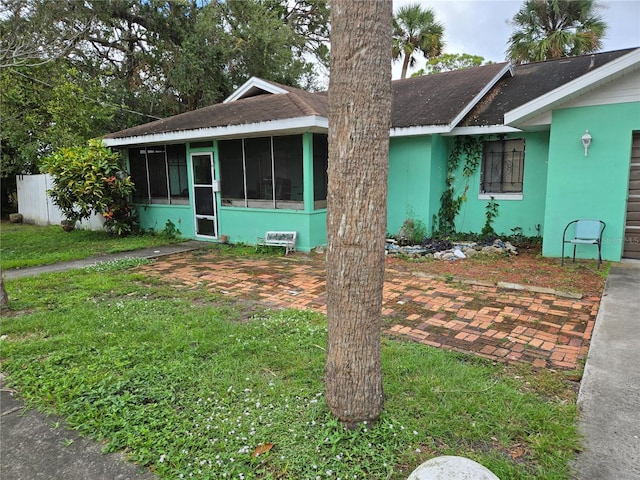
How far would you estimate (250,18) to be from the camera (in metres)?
15.1

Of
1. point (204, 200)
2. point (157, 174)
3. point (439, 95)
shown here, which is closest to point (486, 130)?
point (439, 95)

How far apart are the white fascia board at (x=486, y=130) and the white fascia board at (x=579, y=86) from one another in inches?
41.6

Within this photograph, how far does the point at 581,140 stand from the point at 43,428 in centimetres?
777

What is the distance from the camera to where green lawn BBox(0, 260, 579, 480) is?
221cm

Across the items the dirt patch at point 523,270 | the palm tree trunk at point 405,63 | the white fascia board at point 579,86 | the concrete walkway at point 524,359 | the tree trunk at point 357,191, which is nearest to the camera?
the tree trunk at point 357,191

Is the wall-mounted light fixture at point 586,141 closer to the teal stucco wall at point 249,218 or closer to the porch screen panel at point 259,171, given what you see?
→ the teal stucco wall at point 249,218

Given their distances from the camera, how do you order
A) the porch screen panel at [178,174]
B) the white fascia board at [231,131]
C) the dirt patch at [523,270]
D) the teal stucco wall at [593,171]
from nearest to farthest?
the dirt patch at [523,270], the teal stucco wall at [593,171], the white fascia board at [231,131], the porch screen panel at [178,174]

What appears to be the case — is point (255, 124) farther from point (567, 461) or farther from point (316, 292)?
point (567, 461)

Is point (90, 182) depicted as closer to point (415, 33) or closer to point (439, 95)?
point (439, 95)

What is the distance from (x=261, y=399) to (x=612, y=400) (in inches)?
92.1

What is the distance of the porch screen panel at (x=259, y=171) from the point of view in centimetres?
892

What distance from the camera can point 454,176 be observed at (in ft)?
30.9

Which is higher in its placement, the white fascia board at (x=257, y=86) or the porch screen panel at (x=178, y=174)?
the white fascia board at (x=257, y=86)

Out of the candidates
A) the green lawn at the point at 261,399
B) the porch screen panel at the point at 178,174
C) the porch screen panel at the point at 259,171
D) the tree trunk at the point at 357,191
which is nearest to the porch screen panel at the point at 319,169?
the porch screen panel at the point at 259,171
